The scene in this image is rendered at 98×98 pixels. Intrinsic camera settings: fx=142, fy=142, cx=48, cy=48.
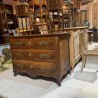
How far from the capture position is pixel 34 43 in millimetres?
2416

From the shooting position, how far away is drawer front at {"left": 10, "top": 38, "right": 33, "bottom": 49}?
2483 mm

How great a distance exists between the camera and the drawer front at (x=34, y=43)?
7.27 ft

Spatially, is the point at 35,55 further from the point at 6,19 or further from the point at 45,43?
the point at 6,19

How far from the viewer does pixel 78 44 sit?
3240 millimetres

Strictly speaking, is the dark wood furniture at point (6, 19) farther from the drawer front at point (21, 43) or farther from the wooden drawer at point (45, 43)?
the wooden drawer at point (45, 43)

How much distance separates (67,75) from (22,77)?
0.88m

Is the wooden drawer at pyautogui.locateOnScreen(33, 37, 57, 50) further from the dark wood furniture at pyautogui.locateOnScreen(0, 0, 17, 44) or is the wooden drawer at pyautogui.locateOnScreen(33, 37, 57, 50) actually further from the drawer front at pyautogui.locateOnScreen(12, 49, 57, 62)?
the dark wood furniture at pyautogui.locateOnScreen(0, 0, 17, 44)

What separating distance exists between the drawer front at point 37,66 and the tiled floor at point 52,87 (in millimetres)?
214

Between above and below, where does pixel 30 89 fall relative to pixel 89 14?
below

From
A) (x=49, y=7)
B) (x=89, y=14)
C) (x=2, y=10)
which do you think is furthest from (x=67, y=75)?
(x=89, y=14)

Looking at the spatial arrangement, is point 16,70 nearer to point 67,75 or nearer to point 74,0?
point 67,75

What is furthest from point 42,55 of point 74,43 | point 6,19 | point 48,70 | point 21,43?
point 6,19

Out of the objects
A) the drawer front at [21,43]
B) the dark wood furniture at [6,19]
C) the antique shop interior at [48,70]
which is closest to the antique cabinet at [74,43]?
the antique shop interior at [48,70]

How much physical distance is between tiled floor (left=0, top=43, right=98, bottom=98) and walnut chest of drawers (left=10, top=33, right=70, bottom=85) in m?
0.14
